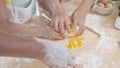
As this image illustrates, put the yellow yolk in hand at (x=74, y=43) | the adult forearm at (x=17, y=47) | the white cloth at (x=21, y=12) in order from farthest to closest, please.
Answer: the white cloth at (x=21, y=12), the yellow yolk in hand at (x=74, y=43), the adult forearm at (x=17, y=47)

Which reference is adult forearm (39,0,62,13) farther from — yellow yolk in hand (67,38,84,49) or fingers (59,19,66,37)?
yellow yolk in hand (67,38,84,49)

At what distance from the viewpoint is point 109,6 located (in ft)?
3.86

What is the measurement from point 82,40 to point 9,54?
40 cm

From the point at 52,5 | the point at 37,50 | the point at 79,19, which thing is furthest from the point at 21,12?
the point at 37,50

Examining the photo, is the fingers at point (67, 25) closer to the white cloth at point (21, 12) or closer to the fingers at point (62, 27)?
the fingers at point (62, 27)

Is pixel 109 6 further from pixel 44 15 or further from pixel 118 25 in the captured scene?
pixel 44 15

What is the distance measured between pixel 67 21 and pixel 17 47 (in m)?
0.39

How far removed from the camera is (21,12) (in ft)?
3.69

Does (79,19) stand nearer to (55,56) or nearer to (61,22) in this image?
(61,22)

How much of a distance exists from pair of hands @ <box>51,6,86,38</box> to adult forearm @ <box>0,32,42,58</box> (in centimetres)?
28

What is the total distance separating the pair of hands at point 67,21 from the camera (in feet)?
3.38

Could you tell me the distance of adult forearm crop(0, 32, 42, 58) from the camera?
27.7 inches

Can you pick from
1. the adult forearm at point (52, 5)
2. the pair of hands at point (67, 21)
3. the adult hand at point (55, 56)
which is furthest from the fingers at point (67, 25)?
the adult hand at point (55, 56)

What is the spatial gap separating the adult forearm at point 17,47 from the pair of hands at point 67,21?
0.92 feet
